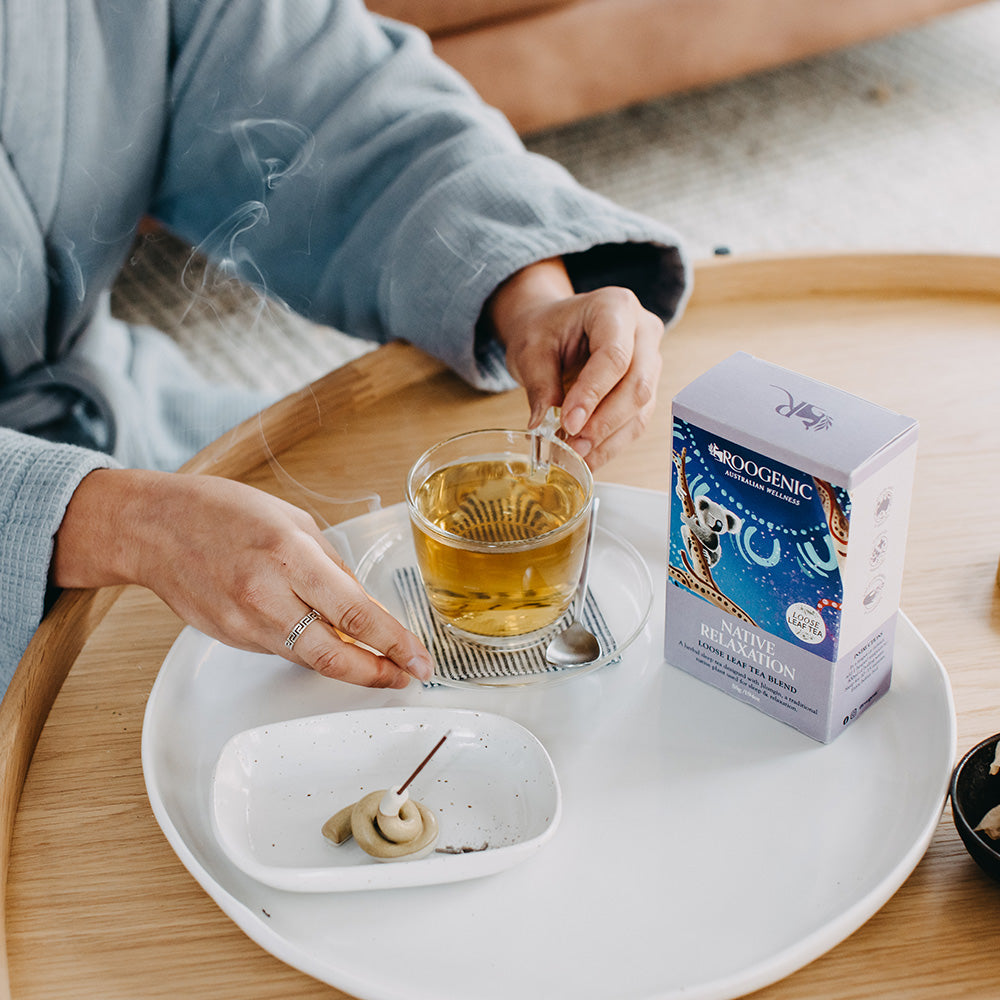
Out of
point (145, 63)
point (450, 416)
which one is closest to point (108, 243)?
point (145, 63)

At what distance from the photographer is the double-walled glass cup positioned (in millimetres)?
673

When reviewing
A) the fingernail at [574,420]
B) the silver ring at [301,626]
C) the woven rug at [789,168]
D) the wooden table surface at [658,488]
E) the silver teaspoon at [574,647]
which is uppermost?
the fingernail at [574,420]

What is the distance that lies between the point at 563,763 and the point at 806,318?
22.1 inches

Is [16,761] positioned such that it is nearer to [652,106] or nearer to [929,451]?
[929,451]

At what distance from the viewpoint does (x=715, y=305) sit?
3.43 ft

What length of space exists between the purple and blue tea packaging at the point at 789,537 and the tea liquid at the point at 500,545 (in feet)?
0.26

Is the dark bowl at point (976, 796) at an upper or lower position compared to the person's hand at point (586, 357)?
lower

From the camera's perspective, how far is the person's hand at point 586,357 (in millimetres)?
795

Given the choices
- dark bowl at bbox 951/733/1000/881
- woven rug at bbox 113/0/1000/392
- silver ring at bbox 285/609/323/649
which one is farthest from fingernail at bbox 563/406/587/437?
woven rug at bbox 113/0/1000/392

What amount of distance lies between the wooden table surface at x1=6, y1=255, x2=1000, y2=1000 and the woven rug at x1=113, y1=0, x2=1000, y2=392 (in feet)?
3.41

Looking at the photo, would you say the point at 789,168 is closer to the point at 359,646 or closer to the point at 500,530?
the point at 500,530

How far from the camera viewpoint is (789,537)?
56 cm

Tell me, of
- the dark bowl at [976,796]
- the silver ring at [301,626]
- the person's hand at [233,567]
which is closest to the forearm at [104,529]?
the person's hand at [233,567]

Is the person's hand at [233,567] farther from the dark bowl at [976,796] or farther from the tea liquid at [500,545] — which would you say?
the dark bowl at [976,796]
